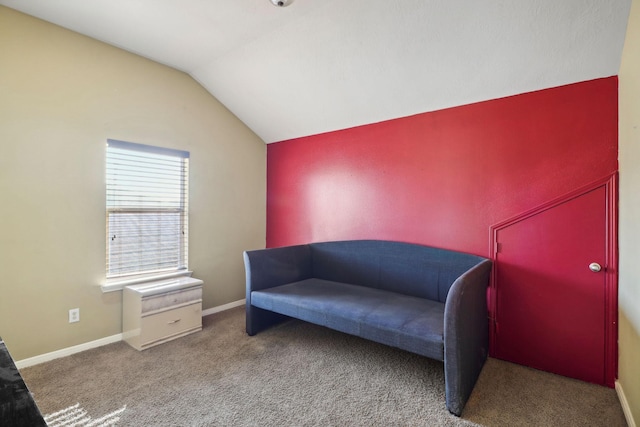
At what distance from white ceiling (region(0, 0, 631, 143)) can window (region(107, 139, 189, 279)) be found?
97 centimetres

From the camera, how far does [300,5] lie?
2.16 m

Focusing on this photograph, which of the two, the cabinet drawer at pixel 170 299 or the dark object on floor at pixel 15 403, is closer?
the dark object on floor at pixel 15 403

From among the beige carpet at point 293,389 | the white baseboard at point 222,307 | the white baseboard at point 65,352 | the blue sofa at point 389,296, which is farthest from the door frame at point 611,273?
the white baseboard at point 65,352

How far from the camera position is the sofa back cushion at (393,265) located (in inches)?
101

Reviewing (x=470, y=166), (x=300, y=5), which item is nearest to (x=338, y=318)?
(x=470, y=166)

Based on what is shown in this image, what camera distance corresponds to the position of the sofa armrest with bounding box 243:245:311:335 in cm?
288

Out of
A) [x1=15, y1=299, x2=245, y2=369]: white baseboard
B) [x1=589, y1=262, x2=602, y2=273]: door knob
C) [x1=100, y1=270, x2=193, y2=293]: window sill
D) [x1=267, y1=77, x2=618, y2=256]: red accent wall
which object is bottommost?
[x1=15, y1=299, x2=245, y2=369]: white baseboard

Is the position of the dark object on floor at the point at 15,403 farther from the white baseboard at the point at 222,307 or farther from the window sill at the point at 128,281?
the white baseboard at the point at 222,307

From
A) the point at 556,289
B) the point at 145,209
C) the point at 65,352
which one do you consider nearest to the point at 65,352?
the point at 65,352

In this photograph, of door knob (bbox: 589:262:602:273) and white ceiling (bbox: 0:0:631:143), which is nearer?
white ceiling (bbox: 0:0:631:143)

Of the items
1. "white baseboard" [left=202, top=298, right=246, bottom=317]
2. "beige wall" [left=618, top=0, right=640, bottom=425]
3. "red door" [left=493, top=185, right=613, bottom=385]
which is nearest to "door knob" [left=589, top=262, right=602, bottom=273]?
"red door" [left=493, top=185, right=613, bottom=385]

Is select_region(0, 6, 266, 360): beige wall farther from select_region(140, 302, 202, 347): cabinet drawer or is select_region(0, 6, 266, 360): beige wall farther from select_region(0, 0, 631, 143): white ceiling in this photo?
select_region(140, 302, 202, 347): cabinet drawer

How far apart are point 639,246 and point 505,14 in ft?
4.96

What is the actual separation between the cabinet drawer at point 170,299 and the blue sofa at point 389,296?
533 mm
